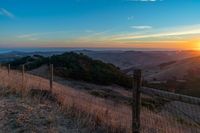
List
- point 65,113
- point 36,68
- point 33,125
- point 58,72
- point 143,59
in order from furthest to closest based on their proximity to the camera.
→ 1. point 143,59
2. point 36,68
3. point 58,72
4. point 65,113
5. point 33,125

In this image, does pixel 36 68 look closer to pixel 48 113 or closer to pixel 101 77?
pixel 101 77

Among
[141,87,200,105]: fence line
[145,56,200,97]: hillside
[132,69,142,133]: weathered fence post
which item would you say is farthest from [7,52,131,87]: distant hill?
[141,87,200,105]: fence line

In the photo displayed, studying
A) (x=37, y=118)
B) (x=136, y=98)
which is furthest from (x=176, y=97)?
(x=37, y=118)

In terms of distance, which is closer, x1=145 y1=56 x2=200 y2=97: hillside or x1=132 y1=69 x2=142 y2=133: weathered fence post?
x1=132 y1=69 x2=142 y2=133: weathered fence post

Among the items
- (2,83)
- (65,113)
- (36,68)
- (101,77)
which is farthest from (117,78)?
(65,113)

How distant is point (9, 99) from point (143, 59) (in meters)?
158

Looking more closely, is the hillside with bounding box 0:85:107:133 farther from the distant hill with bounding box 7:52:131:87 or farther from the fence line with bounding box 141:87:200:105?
the distant hill with bounding box 7:52:131:87

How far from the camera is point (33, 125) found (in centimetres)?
676

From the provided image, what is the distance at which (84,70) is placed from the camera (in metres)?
36.7

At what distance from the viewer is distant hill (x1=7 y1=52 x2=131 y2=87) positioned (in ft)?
113

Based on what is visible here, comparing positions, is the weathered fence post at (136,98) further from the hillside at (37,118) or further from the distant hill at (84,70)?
the distant hill at (84,70)

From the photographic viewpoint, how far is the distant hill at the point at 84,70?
113 feet

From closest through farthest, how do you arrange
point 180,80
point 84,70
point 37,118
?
point 37,118 → point 84,70 → point 180,80

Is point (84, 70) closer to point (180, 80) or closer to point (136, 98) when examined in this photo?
point (180, 80)
